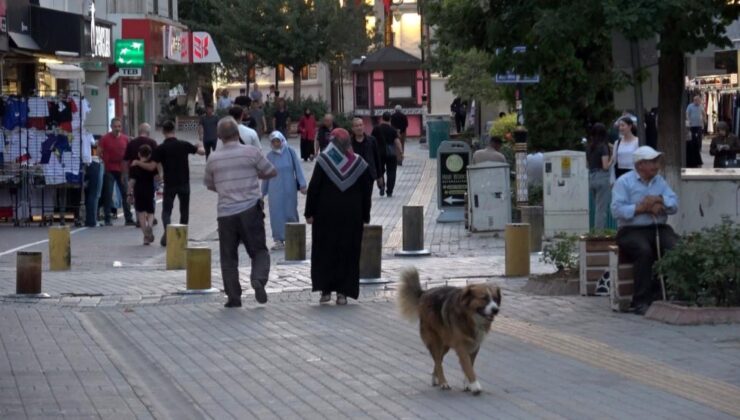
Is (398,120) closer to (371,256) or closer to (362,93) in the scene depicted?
(362,93)

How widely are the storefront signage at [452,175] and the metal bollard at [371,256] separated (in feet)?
27.2

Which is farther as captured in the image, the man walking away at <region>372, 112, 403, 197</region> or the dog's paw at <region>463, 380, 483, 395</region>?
the man walking away at <region>372, 112, 403, 197</region>

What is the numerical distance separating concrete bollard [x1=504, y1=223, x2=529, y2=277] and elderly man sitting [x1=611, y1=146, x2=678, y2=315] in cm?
305

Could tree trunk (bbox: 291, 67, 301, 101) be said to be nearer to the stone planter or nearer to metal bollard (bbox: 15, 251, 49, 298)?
metal bollard (bbox: 15, 251, 49, 298)

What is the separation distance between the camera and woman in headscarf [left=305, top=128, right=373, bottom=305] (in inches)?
548

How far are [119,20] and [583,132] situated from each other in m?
17.3

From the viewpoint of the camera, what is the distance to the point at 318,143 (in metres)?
31.3

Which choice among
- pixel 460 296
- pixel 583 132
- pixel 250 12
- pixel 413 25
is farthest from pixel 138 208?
pixel 413 25

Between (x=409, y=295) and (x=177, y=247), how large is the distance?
8700 millimetres

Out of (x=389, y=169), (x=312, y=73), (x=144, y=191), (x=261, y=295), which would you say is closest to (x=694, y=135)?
(x=389, y=169)

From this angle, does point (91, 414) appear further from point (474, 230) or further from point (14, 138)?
point (14, 138)

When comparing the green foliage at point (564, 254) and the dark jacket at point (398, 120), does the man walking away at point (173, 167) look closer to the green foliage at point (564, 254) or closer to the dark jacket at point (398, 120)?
the green foliage at point (564, 254)

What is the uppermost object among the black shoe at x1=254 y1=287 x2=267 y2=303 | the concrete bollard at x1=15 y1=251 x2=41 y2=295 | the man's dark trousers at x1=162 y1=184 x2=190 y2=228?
the man's dark trousers at x1=162 y1=184 x2=190 y2=228

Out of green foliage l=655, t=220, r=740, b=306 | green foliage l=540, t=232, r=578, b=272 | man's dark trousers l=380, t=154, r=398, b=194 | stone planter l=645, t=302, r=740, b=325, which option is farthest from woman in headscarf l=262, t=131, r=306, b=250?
man's dark trousers l=380, t=154, r=398, b=194
